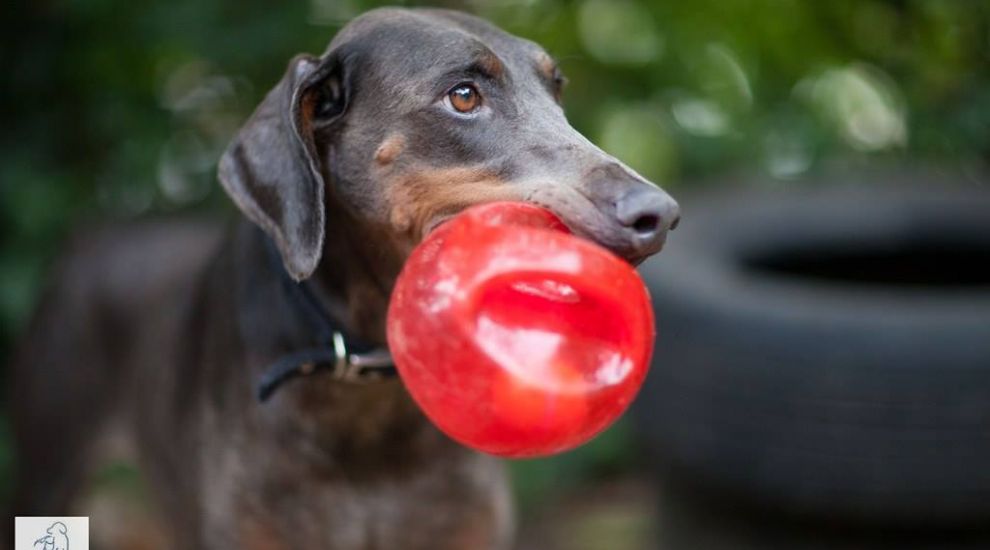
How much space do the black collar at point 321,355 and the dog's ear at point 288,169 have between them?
0.63 ft

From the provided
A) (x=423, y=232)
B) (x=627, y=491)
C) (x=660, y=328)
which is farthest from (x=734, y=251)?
(x=423, y=232)

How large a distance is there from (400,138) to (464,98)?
144 mm

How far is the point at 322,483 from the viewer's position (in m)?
2.96

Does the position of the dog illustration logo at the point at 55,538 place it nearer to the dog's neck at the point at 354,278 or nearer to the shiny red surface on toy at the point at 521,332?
the shiny red surface on toy at the point at 521,332

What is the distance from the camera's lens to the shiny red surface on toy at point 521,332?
7.05ft

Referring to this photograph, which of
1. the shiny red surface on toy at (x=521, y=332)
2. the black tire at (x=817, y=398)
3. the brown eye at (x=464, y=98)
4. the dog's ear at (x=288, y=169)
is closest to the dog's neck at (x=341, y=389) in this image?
the dog's ear at (x=288, y=169)

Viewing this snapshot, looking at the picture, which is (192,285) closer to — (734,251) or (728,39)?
(734,251)

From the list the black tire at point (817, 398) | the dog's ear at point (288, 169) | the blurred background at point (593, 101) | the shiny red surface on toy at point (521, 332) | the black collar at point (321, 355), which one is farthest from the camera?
the blurred background at point (593, 101)

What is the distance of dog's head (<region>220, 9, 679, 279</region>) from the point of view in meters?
2.50

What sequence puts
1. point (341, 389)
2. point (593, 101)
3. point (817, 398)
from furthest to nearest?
point (593, 101) → point (817, 398) → point (341, 389)

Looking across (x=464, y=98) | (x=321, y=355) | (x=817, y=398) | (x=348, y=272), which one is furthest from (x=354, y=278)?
(x=817, y=398)

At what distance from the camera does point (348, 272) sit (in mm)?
2809

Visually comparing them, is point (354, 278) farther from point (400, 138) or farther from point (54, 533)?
point (54, 533)

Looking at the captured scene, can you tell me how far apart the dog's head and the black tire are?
1208 millimetres
